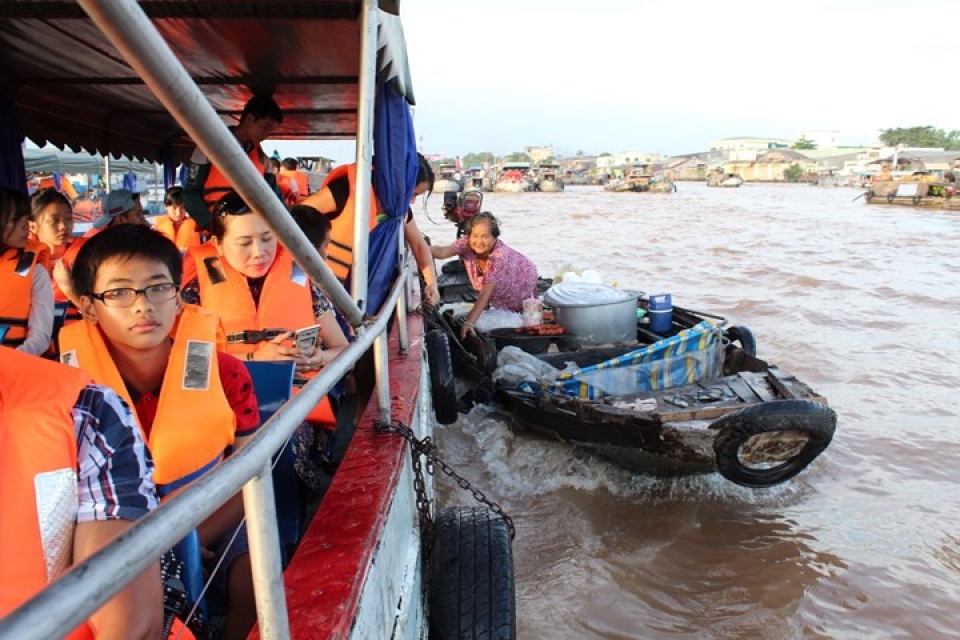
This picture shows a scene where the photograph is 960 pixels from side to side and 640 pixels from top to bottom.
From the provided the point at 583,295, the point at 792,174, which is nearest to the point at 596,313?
the point at 583,295

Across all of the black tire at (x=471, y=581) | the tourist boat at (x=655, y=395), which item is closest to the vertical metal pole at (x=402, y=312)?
the black tire at (x=471, y=581)

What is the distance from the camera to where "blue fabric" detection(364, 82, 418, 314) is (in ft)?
Answer: 12.1

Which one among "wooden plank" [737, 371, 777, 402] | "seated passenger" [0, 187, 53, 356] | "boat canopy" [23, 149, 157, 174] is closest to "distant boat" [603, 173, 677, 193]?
"boat canopy" [23, 149, 157, 174]

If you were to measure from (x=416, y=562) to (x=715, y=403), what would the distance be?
277 cm

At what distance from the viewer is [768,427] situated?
397 centimetres

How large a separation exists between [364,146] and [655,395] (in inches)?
125

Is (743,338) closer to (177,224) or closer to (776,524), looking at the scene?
(776,524)

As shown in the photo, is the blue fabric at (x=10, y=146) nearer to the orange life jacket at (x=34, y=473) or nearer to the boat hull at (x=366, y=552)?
the boat hull at (x=366, y=552)

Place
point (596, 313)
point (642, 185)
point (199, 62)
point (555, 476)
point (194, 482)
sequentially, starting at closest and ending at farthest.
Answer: point (194, 482)
point (199, 62)
point (555, 476)
point (596, 313)
point (642, 185)

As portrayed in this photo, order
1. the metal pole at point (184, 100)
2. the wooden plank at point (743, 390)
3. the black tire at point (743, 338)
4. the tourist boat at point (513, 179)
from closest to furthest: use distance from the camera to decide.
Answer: the metal pole at point (184, 100), the wooden plank at point (743, 390), the black tire at point (743, 338), the tourist boat at point (513, 179)

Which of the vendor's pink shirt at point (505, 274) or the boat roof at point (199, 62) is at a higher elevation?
the boat roof at point (199, 62)

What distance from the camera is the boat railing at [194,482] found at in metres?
0.62

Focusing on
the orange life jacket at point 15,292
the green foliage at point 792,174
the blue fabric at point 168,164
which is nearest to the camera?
the orange life jacket at point 15,292

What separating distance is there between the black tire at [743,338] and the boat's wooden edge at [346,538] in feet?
11.9
